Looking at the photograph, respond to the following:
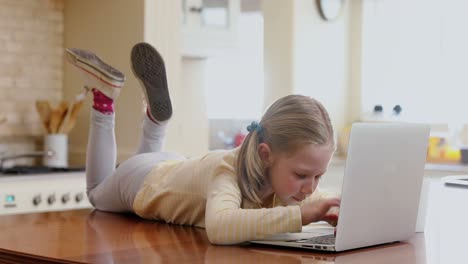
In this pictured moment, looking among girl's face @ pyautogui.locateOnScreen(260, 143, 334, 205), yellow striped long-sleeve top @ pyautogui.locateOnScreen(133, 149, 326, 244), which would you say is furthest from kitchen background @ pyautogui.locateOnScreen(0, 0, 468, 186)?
girl's face @ pyautogui.locateOnScreen(260, 143, 334, 205)

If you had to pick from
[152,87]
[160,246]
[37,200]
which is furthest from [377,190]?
[37,200]

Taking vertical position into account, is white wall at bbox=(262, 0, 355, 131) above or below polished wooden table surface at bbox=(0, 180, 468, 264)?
above

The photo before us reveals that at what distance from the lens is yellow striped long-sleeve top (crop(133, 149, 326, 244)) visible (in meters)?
1.76

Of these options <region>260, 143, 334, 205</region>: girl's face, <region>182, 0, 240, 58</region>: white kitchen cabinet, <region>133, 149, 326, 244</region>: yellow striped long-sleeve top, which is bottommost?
<region>133, 149, 326, 244</region>: yellow striped long-sleeve top

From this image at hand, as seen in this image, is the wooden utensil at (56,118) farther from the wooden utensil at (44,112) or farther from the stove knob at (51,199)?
the stove knob at (51,199)

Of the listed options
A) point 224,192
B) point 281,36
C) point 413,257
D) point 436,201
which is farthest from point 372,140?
point 281,36

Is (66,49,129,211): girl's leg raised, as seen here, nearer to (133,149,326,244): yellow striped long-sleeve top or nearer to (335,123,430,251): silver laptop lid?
(133,149,326,244): yellow striped long-sleeve top

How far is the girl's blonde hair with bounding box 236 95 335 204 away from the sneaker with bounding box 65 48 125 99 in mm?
732

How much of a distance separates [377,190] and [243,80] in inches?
179

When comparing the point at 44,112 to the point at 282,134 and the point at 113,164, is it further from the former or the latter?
the point at 282,134

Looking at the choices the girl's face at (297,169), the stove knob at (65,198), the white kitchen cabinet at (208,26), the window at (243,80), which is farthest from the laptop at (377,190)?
the window at (243,80)

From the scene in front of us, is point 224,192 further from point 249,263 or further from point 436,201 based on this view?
point 436,201

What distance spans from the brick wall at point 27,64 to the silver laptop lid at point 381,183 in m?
2.78

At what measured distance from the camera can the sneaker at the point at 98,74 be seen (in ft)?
8.52
